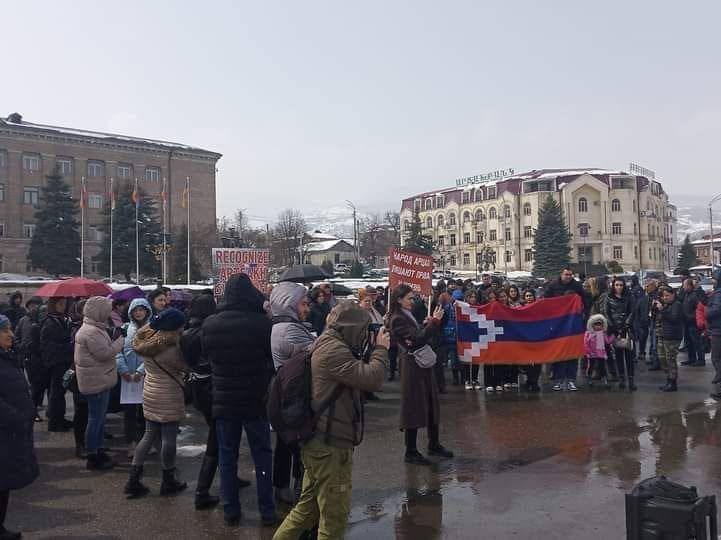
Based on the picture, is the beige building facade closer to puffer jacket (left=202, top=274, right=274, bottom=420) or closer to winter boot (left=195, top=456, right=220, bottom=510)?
winter boot (left=195, top=456, right=220, bottom=510)

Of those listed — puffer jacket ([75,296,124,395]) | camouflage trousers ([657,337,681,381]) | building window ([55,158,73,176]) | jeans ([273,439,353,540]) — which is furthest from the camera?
building window ([55,158,73,176])

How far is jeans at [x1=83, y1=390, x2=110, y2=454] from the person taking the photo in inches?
291

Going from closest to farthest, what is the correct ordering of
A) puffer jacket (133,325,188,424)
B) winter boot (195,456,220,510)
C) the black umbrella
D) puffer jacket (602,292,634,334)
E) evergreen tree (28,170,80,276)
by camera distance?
1. winter boot (195,456,220,510)
2. puffer jacket (133,325,188,424)
3. the black umbrella
4. puffer jacket (602,292,634,334)
5. evergreen tree (28,170,80,276)

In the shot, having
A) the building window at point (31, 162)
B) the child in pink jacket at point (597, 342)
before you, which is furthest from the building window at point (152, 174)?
the child in pink jacket at point (597, 342)

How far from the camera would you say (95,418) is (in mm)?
7402

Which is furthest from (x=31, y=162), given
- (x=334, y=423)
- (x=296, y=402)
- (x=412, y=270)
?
(x=334, y=423)

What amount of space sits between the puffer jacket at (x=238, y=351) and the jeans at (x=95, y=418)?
2.45 m

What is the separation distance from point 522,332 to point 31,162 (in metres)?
71.0

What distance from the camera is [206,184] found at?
83125mm

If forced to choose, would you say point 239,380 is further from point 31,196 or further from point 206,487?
point 31,196

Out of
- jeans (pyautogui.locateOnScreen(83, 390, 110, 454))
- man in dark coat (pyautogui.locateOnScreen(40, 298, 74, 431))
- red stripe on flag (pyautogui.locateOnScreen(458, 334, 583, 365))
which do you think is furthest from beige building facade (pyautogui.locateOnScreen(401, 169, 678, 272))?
jeans (pyautogui.locateOnScreen(83, 390, 110, 454))

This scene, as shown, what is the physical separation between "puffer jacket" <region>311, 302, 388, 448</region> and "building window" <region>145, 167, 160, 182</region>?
7878 centimetres

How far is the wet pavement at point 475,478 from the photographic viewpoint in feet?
18.2

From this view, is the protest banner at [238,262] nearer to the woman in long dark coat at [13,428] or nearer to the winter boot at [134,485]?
the winter boot at [134,485]
